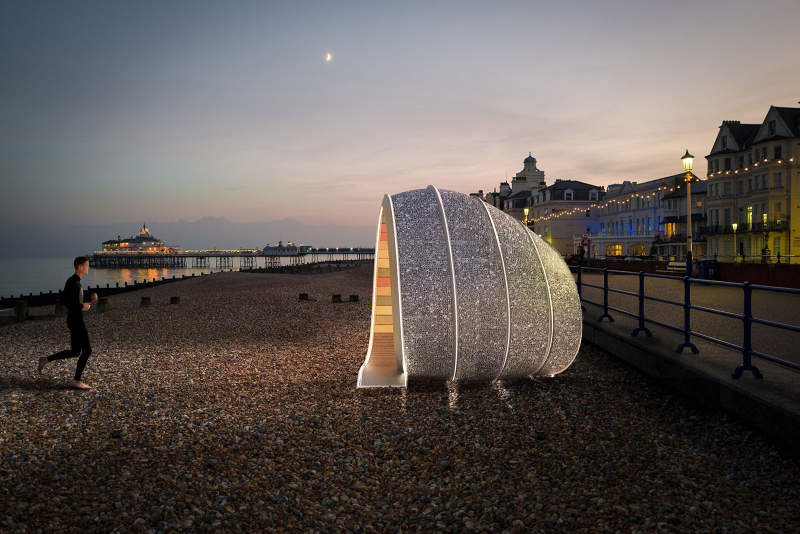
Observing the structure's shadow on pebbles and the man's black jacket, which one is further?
the structure's shadow on pebbles

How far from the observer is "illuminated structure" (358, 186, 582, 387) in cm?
680

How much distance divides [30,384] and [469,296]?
7579 mm

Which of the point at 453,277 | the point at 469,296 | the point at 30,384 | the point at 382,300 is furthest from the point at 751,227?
the point at 30,384

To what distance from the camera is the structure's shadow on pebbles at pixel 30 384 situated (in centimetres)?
784

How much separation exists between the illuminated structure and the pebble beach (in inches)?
20.1

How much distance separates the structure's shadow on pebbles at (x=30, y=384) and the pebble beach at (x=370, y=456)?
55 mm

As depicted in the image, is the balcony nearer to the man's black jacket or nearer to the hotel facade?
the hotel facade

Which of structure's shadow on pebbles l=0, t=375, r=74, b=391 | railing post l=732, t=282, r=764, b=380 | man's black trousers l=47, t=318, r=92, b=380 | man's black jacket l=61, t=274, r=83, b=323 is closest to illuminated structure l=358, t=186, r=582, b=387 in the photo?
railing post l=732, t=282, r=764, b=380

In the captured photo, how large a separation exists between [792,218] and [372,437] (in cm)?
4936

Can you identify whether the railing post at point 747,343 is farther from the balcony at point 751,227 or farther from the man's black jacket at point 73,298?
the balcony at point 751,227

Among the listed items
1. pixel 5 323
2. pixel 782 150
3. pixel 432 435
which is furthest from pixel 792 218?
pixel 5 323

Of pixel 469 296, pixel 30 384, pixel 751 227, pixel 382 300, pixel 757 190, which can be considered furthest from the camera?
pixel 751 227

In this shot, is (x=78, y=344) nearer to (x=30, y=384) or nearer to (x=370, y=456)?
(x=30, y=384)

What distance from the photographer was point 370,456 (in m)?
5.15
